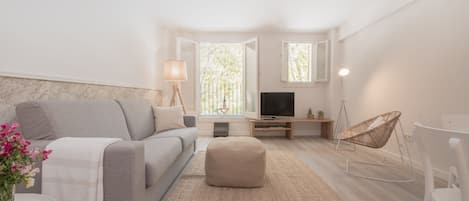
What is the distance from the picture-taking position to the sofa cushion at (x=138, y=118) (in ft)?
8.44

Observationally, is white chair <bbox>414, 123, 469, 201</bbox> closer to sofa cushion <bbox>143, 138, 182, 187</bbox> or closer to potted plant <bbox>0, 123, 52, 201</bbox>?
potted plant <bbox>0, 123, 52, 201</bbox>

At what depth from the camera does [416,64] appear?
3.04 meters

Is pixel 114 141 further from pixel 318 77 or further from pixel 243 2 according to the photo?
pixel 318 77

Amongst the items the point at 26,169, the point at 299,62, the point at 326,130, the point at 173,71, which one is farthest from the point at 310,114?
the point at 26,169

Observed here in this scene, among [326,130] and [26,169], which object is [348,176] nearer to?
[326,130]

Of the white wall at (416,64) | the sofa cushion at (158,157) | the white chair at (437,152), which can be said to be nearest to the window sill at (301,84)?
the white wall at (416,64)

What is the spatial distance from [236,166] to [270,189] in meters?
0.41

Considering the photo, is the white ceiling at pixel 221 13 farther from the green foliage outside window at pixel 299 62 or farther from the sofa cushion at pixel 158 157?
the sofa cushion at pixel 158 157

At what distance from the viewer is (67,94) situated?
2.19 meters

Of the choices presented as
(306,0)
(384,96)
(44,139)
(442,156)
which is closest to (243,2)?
(306,0)

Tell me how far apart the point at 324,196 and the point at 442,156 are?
146 centimetres

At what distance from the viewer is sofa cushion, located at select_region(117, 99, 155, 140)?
8.44 feet

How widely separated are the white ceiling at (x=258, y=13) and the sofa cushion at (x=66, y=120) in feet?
8.26

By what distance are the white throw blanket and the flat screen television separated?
4.22 meters
